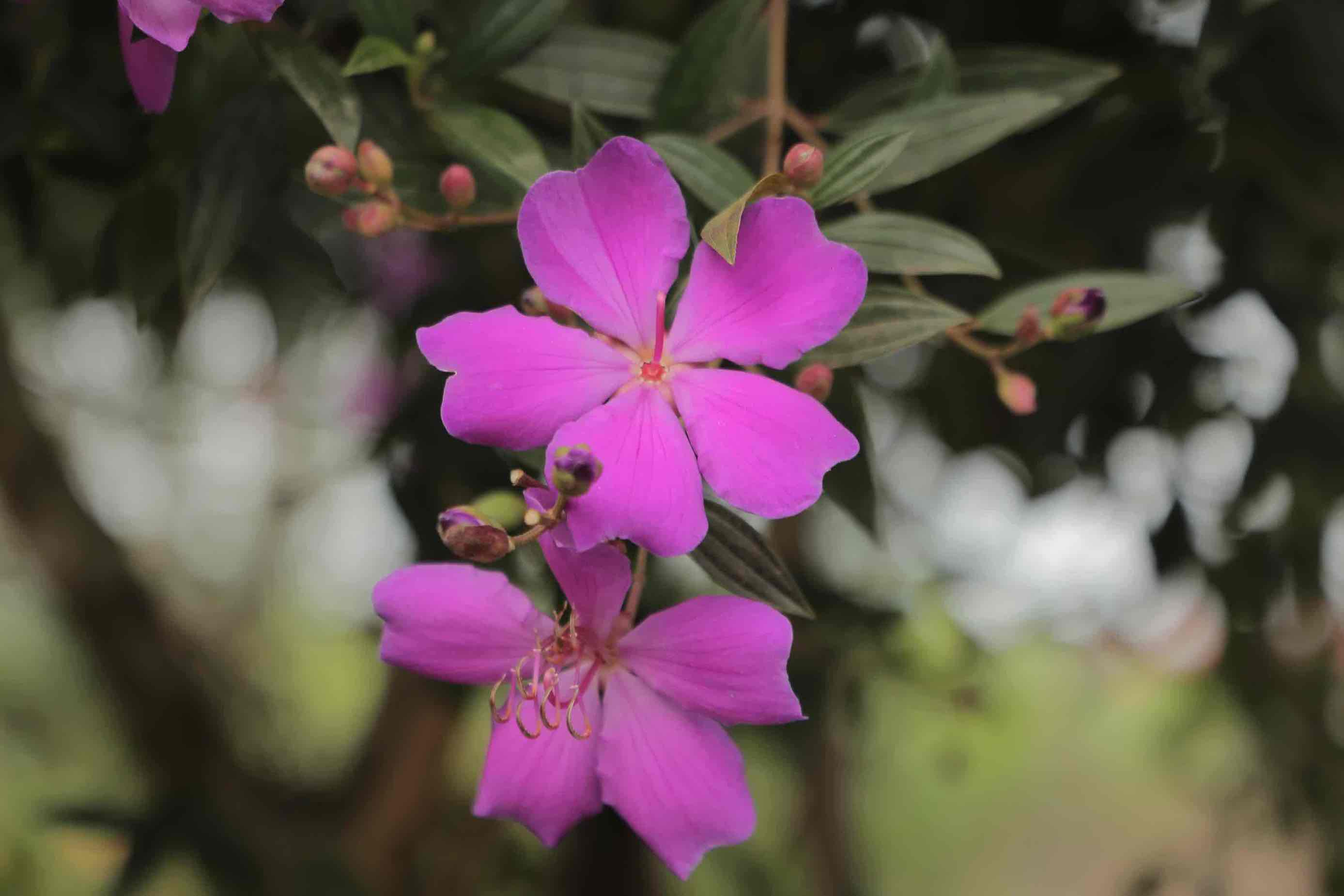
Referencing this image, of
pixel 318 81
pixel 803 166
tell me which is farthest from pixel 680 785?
pixel 318 81

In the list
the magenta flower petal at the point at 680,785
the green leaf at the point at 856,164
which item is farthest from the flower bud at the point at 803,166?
the magenta flower petal at the point at 680,785

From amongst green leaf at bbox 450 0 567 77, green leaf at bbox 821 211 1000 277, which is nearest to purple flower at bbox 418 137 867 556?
green leaf at bbox 821 211 1000 277

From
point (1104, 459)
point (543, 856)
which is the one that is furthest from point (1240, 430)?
point (543, 856)

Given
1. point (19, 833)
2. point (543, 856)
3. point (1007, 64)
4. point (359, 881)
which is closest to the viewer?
point (1007, 64)

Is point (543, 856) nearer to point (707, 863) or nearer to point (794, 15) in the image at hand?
point (707, 863)

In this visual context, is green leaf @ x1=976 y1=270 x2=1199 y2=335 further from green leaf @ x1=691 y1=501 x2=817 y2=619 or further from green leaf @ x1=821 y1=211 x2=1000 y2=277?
green leaf @ x1=691 y1=501 x2=817 y2=619

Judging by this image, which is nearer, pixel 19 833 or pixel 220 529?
pixel 19 833
